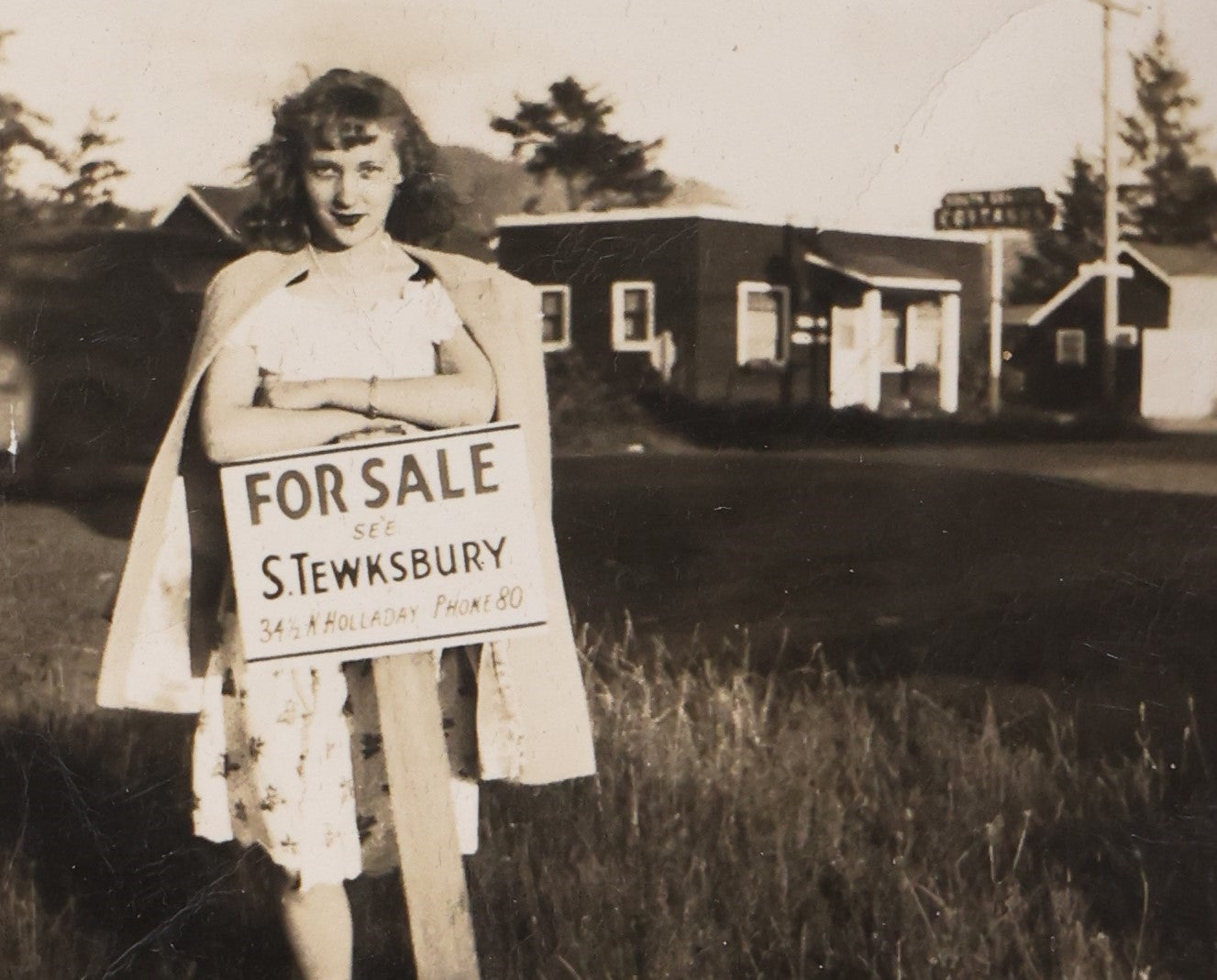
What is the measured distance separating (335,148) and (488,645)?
3.06 ft

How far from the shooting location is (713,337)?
121 inches

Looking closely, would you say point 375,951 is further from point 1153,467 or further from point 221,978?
point 1153,467

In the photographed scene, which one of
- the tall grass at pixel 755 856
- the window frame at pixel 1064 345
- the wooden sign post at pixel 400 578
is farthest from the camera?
the window frame at pixel 1064 345

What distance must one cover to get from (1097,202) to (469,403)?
4.72 ft

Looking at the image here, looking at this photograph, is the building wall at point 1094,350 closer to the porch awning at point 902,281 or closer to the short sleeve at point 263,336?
the porch awning at point 902,281

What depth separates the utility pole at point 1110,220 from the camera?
286 cm

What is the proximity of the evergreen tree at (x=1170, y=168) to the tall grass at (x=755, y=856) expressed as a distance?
1017mm

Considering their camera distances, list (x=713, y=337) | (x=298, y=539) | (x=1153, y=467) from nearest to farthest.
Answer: (x=298, y=539) < (x=1153, y=467) < (x=713, y=337)

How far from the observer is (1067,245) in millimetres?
2963

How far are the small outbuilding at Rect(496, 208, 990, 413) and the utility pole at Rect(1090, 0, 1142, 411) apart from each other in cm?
24

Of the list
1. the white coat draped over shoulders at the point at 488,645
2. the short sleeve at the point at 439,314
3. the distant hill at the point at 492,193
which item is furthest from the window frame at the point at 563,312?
the short sleeve at the point at 439,314

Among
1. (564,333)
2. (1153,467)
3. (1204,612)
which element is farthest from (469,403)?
(1204,612)

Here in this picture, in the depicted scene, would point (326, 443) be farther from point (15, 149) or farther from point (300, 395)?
point (15, 149)

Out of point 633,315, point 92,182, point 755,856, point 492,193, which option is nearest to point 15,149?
point 92,182
